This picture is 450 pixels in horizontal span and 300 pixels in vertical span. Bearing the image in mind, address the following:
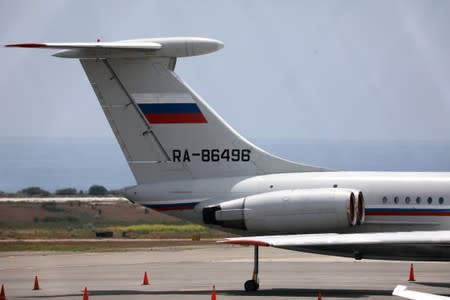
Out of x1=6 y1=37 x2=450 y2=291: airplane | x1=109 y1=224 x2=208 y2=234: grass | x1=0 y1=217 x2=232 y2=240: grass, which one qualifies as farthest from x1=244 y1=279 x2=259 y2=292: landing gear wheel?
x1=109 y1=224 x2=208 y2=234: grass

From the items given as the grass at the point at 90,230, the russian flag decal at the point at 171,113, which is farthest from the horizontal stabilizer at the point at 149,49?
the grass at the point at 90,230

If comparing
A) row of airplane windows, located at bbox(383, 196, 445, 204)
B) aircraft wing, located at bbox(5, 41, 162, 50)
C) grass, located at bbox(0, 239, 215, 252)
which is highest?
aircraft wing, located at bbox(5, 41, 162, 50)

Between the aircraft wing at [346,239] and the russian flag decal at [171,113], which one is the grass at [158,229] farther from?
the aircraft wing at [346,239]

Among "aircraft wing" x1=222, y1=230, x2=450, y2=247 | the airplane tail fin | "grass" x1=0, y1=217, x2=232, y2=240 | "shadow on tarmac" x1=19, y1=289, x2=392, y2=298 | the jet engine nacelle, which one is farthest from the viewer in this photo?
"grass" x1=0, y1=217, x2=232, y2=240

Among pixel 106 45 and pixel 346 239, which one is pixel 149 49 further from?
pixel 346 239

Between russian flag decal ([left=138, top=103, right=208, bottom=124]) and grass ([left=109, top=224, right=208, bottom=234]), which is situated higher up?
russian flag decal ([left=138, top=103, right=208, bottom=124])

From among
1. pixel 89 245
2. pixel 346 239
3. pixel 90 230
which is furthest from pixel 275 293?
pixel 90 230

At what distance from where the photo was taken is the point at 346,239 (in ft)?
87.4

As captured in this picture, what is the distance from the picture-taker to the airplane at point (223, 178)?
2811 cm

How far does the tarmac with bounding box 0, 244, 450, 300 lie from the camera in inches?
1114

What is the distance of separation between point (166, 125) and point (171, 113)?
1.13 feet

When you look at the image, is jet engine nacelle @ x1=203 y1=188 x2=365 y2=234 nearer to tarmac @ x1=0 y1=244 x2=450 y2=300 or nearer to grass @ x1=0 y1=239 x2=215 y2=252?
tarmac @ x1=0 y1=244 x2=450 y2=300

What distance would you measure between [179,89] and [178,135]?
121 cm

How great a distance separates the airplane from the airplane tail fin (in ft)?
0.09
